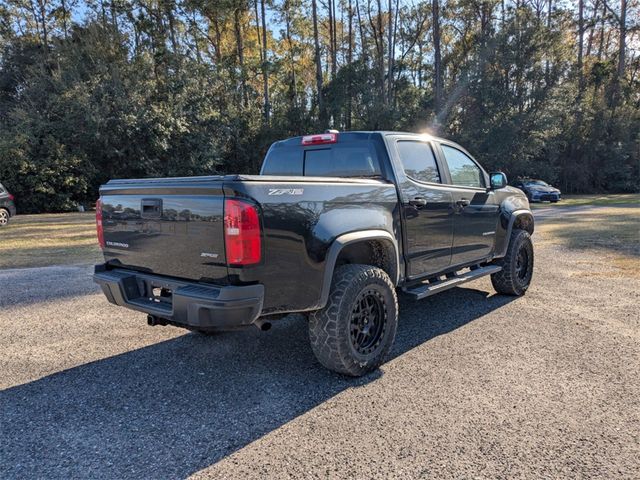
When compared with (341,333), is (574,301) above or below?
below

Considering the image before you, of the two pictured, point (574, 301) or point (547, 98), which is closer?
point (574, 301)

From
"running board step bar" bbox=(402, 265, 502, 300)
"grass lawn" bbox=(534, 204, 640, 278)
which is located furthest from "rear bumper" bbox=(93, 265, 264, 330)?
"grass lawn" bbox=(534, 204, 640, 278)

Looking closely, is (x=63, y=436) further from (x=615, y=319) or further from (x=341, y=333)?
(x=615, y=319)

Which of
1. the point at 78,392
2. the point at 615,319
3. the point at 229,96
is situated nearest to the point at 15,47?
the point at 229,96

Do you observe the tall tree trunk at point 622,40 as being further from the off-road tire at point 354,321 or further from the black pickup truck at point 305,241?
the off-road tire at point 354,321

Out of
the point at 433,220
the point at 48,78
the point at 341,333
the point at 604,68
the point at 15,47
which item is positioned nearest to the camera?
the point at 341,333

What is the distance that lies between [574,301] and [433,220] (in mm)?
2559

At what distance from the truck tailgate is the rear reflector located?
5.75 feet

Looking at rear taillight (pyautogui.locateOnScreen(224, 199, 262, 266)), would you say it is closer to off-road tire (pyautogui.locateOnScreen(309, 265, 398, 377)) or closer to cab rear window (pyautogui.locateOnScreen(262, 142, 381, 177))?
off-road tire (pyautogui.locateOnScreen(309, 265, 398, 377))

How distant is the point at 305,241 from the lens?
3.16 m

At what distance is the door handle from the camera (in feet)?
13.7

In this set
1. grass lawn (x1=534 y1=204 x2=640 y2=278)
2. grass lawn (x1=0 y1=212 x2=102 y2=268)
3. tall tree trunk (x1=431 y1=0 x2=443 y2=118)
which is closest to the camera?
grass lawn (x1=534 y1=204 x2=640 y2=278)

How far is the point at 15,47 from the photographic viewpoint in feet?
90.2

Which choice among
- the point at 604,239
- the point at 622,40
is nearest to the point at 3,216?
the point at 604,239
